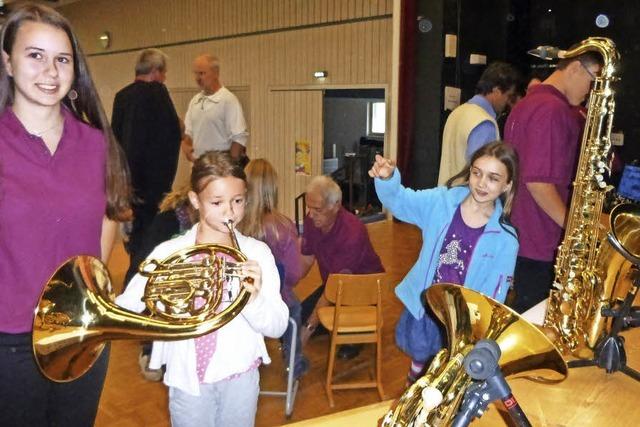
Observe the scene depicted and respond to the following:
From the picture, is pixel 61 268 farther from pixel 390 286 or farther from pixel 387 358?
pixel 390 286

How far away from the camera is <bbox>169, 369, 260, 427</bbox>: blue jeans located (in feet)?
5.36

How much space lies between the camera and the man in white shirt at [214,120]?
4.78 metres

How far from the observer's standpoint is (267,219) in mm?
2695

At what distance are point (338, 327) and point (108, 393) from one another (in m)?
1.18

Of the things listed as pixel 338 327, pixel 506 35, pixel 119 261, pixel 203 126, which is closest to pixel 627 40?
pixel 506 35

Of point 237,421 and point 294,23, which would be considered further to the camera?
point 294,23

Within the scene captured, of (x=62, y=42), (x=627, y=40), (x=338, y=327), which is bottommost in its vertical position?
(x=338, y=327)

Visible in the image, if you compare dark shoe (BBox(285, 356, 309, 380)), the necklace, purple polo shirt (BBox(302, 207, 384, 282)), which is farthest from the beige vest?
the necklace

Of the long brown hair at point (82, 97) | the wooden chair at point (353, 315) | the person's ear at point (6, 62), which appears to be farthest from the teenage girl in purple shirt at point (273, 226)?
the person's ear at point (6, 62)

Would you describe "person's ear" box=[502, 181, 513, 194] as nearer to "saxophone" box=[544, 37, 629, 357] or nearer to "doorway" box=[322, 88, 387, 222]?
"saxophone" box=[544, 37, 629, 357]

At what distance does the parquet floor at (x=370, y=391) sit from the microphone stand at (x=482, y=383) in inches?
15.2

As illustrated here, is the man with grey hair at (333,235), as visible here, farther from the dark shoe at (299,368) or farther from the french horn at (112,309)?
the french horn at (112,309)

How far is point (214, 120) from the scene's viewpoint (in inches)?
194

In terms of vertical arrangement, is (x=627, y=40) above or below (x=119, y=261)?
above
